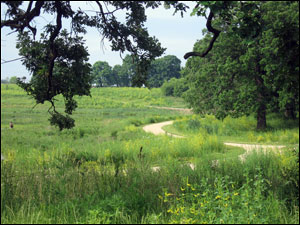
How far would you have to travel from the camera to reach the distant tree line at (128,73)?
251ft

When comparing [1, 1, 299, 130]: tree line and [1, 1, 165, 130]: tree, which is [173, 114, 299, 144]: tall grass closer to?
[1, 1, 299, 130]: tree line

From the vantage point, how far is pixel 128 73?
263 ft

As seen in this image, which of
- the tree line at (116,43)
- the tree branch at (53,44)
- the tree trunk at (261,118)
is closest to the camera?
the tree line at (116,43)

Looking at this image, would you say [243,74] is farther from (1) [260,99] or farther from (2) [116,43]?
(2) [116,43]

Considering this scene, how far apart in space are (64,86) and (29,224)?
4.93 metres

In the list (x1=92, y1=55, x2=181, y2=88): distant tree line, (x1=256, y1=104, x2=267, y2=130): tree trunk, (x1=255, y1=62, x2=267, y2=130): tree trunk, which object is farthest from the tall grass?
(x1=92, y1=55, x2=181, y2=88): distant tree line

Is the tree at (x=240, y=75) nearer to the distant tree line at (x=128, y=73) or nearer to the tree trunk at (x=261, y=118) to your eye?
the tree trunk at (x=261, y=118)

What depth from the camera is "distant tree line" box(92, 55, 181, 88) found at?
7650 centimetres

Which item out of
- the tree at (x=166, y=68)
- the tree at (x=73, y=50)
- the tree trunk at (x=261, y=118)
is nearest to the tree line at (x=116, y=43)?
the tree at (x=73, y=50)

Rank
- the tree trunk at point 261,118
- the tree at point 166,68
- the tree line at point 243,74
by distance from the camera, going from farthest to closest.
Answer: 1. the tree at point 166,68
2. the tree trunk at point 261,118
3. the tree line at point 243,74

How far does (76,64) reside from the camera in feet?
27.1

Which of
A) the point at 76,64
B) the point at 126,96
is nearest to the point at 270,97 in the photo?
the point at 76,64

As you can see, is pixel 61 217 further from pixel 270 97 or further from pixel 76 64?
pixel 270 97

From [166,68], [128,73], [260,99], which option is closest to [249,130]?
[260,99]
